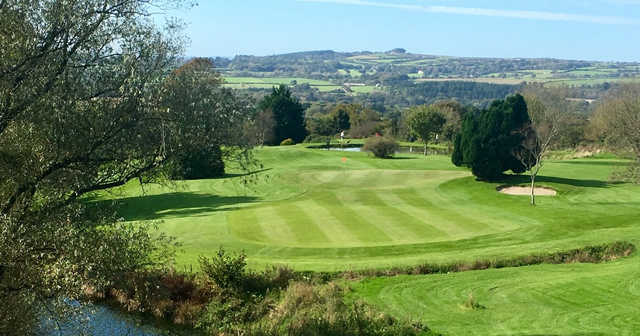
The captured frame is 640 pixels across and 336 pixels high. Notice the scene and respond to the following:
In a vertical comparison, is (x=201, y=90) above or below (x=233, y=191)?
above

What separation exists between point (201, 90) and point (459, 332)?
374 inches

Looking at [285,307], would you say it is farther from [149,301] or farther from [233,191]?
[233,191]

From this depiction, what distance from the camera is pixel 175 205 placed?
1551 inches

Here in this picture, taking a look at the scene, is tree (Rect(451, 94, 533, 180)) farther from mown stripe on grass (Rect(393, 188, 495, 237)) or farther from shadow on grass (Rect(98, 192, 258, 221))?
shadow on grass (Rect(98, 192, 258, 221))

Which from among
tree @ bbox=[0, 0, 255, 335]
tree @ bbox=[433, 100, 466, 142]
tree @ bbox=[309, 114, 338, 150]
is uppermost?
tree @ bbox=[0, 0, 255, 335]

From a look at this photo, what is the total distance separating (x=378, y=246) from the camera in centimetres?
2653

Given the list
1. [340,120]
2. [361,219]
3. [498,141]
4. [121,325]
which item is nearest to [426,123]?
[340,120]

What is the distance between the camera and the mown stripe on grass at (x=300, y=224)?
28250 mm

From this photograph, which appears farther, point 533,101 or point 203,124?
point 533,101

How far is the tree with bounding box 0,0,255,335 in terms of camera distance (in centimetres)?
1290

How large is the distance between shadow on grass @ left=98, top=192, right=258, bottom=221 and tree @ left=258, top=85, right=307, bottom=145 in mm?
52646

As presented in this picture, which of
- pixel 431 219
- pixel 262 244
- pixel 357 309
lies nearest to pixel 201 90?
pixel 357 309

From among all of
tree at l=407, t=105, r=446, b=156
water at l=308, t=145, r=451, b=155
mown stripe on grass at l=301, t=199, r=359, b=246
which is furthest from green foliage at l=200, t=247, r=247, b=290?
water at l=308, t=145, r=451, b=155

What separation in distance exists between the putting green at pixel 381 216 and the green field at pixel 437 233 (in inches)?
3.2
